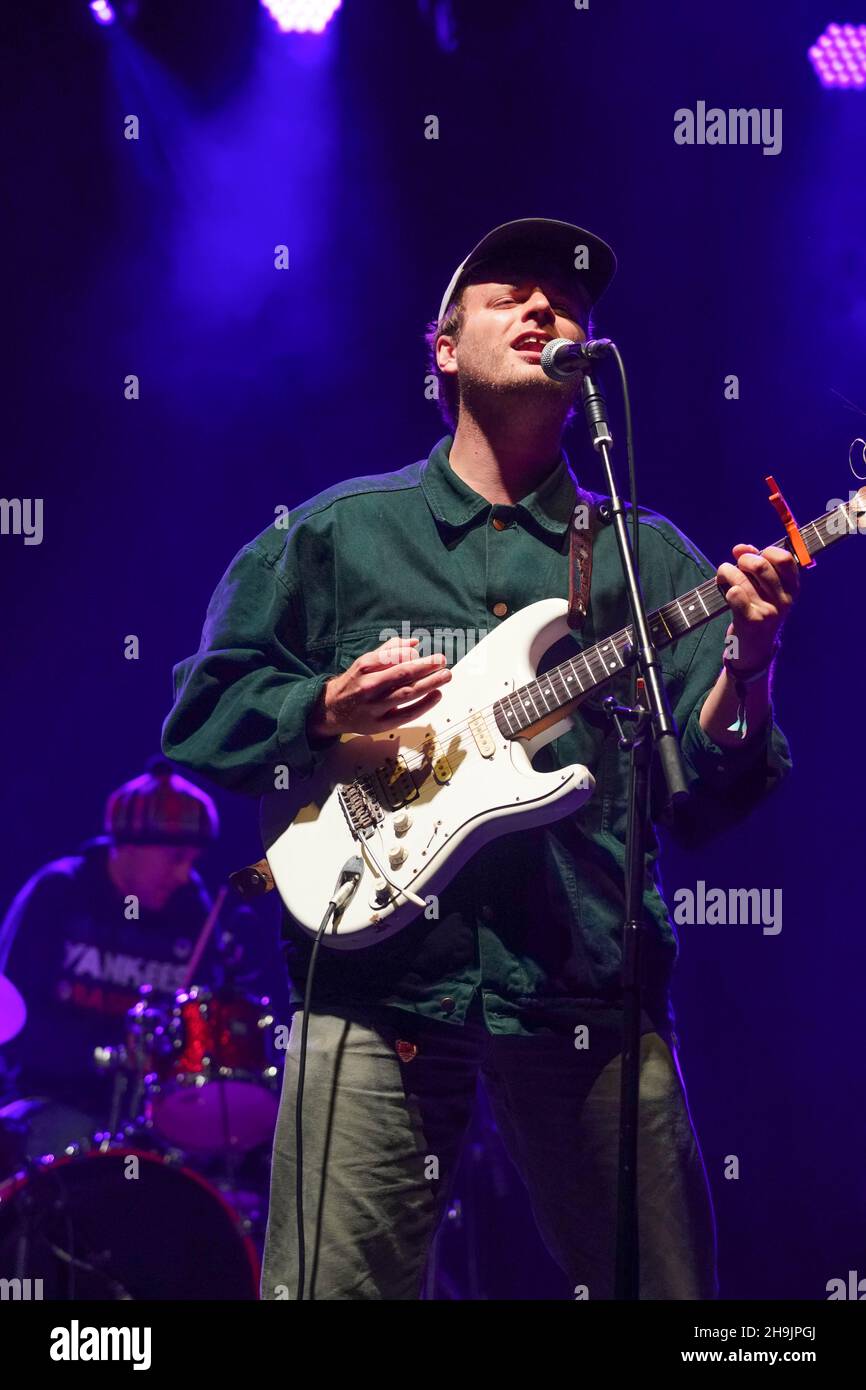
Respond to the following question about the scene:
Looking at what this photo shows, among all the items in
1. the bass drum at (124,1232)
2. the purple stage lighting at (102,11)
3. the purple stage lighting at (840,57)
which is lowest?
the bass drum at (124,1232)

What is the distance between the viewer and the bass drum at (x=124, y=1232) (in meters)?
4.07

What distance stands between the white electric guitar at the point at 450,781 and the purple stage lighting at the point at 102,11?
3807mm

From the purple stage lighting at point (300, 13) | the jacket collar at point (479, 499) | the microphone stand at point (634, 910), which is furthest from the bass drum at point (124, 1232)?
the purple stage lighting at point (300, 13)

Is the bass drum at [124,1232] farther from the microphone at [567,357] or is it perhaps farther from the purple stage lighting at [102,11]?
the purple stage lighting at [102,11]

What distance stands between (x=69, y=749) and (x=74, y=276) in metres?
2.04

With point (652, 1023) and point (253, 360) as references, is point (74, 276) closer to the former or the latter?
point (253, 360)

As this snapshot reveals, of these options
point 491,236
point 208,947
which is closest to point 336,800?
point 491,236

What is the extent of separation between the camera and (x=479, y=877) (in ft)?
9.68

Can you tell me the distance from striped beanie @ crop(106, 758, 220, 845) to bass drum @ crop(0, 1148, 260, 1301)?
1.64 meters

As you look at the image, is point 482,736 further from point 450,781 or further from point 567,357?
point 567,357

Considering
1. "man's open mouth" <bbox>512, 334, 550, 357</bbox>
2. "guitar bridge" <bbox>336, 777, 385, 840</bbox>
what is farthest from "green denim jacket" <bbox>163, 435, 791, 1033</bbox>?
"man's open mouth" <bbox>512, 334, 550, 357</bbox>

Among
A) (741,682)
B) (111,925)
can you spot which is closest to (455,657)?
(741,682)

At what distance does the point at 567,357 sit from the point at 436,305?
2713 millimetres
